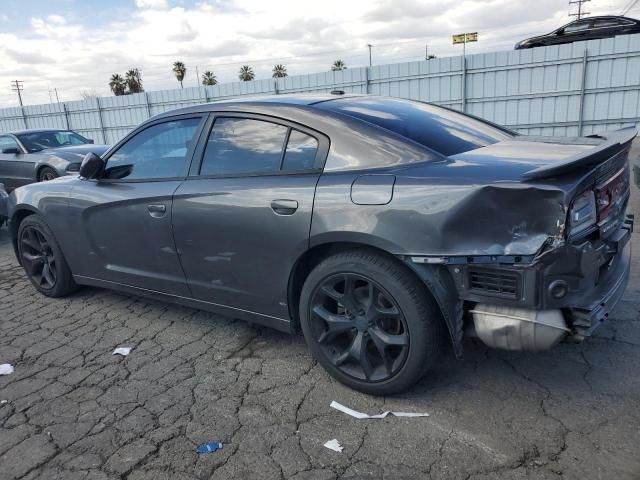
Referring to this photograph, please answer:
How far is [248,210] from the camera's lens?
282 cm

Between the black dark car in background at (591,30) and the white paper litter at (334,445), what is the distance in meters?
14.2

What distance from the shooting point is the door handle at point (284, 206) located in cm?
265

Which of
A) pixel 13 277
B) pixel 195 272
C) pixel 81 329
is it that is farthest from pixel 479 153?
pixel 13 277

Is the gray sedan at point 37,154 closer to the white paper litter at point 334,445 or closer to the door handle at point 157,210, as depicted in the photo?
the door handle at point 157,210

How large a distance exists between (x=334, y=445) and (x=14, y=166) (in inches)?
394

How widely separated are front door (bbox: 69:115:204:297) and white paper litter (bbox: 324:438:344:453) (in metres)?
1.52

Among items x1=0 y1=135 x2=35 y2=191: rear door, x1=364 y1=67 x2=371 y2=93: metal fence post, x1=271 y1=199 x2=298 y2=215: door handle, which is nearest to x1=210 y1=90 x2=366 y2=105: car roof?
x1=271 y1=199 x2=298 y2=215: door handle

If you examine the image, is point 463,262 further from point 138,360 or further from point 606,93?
point 606,93

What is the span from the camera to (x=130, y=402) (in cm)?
271

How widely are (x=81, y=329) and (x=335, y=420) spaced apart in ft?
7.57

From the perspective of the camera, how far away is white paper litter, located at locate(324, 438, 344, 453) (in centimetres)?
224

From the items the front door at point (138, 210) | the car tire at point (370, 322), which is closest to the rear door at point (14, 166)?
the front door at point (138, 210)

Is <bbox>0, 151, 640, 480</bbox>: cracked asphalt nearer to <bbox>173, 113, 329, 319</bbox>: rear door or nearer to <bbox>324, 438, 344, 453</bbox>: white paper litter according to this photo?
<bbox>324, 438, 344, 453</bbox>: white paper litter

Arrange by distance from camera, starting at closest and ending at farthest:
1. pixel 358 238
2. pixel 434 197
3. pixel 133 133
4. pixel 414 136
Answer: pixel 434 197
pixel 358 238
pixel 414 136
pixel 133 133
